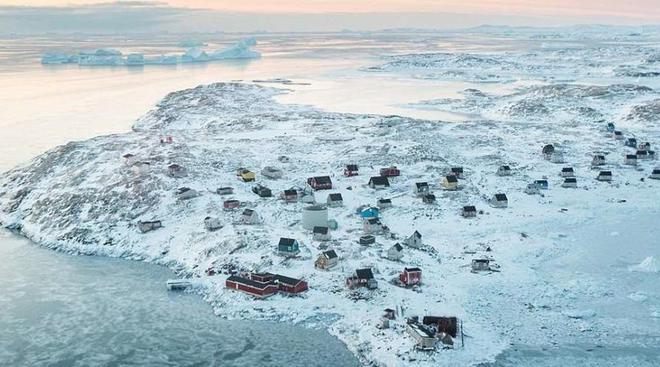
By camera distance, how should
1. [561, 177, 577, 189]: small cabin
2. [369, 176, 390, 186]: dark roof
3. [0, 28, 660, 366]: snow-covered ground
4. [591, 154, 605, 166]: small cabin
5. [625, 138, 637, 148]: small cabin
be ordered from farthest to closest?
[625, 138, 637, 148]: small cabin, [591, 154, 605, 166]: small cabin, [561, 177, 577, 189]: small cabin, [369, 176, 390, 186]: dark roof, [0, 28, 660, 366]: snow-covered ground

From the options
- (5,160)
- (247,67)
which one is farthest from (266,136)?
(247,67)

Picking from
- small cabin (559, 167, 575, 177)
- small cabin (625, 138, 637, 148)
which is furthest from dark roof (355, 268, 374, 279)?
small cabin (625, 138, 637, 148)

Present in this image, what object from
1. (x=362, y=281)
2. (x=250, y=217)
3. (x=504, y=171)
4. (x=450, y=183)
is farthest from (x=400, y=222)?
(x=504, y=171)

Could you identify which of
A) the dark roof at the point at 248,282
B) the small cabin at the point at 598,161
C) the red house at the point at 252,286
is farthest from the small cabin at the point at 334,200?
the small cabin at the point at 598,161

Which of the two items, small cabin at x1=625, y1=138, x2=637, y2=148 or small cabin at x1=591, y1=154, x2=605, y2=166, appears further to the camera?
small cabin at x1=625, y1=138, x2=637, y2=148

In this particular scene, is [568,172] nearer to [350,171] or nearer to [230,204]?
[350,171]

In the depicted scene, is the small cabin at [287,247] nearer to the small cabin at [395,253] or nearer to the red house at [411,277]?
the small cabin at [395,253]

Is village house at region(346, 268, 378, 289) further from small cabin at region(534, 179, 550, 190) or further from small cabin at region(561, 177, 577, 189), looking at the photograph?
small cabin at region(561, 177, 577, 189)

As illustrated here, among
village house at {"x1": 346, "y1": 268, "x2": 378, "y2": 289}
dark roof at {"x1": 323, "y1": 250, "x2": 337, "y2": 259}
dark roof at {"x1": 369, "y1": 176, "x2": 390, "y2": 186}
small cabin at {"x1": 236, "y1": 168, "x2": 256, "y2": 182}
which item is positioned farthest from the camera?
small cabin at {"x1": 236, "y1": 168, "x2": 256, "y2": 182}
